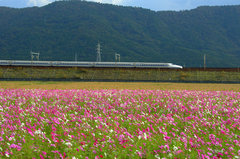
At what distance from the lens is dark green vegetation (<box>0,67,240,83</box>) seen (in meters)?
48.5

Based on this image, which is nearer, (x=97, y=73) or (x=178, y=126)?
(x=178, y=126)

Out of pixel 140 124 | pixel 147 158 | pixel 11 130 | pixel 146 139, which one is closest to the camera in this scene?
pixel 147 158

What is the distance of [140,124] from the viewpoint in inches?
292

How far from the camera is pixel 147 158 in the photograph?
15.7 feet

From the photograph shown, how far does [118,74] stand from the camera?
5103 cm

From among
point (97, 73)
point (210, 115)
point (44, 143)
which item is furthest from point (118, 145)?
point (97, 73)

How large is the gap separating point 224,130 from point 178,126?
1.42m

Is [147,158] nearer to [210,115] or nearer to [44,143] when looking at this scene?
[44,143]

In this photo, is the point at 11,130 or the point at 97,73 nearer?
the point at 11,130

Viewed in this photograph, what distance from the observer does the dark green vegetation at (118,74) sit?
4847 cm

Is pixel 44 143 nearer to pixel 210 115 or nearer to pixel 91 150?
pixel 91 150

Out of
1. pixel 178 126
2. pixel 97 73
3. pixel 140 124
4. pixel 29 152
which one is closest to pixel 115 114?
pixel 140 124

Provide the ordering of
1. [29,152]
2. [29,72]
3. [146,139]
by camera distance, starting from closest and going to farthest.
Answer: [29,152] → [146,139] → [29,72]

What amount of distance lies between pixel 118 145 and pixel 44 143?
1.81m
